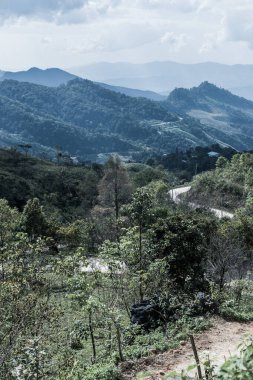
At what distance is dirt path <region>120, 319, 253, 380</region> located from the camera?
1048 cm

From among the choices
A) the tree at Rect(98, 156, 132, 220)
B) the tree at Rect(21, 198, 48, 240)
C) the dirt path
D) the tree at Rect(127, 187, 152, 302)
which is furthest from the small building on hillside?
the dirt path

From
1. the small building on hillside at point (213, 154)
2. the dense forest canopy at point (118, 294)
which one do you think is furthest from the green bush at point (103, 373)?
the small building on hillside at point (213, 154)

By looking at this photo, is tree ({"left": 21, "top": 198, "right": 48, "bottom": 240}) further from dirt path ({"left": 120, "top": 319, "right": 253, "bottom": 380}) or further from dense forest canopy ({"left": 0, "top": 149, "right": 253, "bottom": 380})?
dirt path ({"left": 120, "top": 319, "right": 253, "bottom": 380})

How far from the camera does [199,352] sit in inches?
460

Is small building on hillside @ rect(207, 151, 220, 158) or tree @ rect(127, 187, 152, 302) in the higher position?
small building on hillside @ rect(207, 151, 220, 158)

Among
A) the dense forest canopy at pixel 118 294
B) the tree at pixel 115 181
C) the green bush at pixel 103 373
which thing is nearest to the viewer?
the green bush at pixel 103 373

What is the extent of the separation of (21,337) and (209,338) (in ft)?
17.7

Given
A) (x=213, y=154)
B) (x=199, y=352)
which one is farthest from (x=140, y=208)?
(x=213, y=154)

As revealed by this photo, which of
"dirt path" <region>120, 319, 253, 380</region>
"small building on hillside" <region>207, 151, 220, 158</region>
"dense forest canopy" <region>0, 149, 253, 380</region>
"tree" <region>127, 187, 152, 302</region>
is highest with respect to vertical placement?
"small building on hillside" <region>207, 151, 220, 158</region>

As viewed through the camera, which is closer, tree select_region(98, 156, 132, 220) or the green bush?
the green bush

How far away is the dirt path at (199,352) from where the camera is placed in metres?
10.5

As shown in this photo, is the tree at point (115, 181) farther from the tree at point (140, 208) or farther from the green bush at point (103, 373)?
the green bush at point (103, 373)

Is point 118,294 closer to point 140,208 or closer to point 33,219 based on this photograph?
point 140,208

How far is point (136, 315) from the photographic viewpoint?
1459cm
